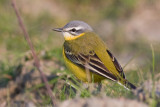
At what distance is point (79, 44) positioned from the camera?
235 inches

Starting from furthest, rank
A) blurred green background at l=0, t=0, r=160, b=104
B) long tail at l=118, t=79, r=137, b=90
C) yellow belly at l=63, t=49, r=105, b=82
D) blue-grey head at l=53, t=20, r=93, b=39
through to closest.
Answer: blurred green background at l=0, t=0, r=160, b=104 < blue-grey head at l=53, t=20, r=93, b=39 < yellow belly at l=63, t=49, r=105, b=82 < long tail at l=118, t=79, r=137, b=90

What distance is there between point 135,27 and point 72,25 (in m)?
6.85

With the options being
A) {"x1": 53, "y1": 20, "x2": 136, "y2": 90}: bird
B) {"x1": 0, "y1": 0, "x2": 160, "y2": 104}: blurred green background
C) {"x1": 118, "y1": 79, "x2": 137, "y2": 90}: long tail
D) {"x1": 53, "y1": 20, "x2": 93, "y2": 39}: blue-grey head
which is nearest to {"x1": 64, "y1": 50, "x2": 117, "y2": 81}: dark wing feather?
{"x1": 53, "y1": 20, "x2": 136, "y2": 90}: bird

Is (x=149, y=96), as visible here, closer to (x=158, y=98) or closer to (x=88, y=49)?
(x=158, y=98)

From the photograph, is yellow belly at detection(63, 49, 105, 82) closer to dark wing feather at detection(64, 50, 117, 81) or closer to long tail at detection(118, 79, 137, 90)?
dark wing feather at detection(64, 50, 117, 81)

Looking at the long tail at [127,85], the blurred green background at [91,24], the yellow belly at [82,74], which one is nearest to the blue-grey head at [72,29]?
the yellow belly at [82,74]

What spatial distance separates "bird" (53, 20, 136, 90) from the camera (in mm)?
5316

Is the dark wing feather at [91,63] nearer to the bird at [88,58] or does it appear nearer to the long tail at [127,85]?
the bird at [88,58]

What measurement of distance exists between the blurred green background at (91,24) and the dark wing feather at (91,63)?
4.27 ft

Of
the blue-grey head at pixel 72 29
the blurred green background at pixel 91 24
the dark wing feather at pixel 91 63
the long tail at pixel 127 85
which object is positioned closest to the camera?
the long tail at pixel 127 85

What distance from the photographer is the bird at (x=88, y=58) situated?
532cm

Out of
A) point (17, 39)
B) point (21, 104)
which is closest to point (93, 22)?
point (17, 39)

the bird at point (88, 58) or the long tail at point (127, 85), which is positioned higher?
the bird at point (88, 58)

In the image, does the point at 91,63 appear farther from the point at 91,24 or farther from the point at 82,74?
the point at 91,24
